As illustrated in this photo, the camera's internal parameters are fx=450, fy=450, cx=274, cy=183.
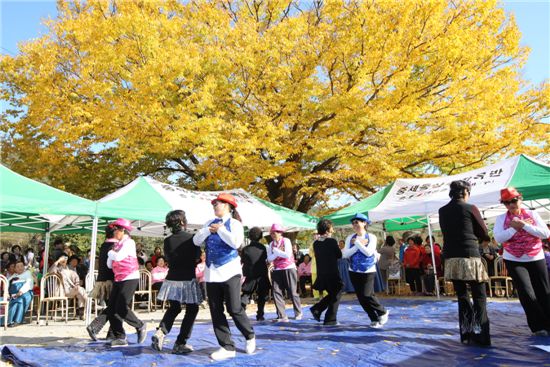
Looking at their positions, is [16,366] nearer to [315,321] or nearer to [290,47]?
[315,321]

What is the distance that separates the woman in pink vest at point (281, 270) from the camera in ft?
25.2

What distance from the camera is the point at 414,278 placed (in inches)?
498

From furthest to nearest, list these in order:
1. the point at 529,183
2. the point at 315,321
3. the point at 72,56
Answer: the point at 72,56, the point at 529,183, the point at 315,321

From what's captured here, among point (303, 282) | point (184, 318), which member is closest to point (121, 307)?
point (184, 318)

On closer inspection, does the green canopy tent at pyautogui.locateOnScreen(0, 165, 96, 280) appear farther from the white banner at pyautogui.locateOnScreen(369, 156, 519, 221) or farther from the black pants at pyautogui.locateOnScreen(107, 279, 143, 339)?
the white banner at pyautogui.locateOnScreen(369, 156, 519, 221)

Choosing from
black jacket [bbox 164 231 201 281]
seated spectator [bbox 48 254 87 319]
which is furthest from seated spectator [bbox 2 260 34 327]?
black jacket [bbox 164 231 201 281]

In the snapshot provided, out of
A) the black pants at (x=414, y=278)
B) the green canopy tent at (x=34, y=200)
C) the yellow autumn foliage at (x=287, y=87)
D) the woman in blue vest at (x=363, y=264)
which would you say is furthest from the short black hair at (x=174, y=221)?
the black pants at (x=414, y=278)

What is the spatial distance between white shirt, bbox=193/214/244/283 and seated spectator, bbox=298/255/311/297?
9.12 m

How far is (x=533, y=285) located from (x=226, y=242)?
345 cm

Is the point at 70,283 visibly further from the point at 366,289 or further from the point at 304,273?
the point at 304,273

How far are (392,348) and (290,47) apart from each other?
886 centimetres

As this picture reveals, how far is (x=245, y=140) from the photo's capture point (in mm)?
11211

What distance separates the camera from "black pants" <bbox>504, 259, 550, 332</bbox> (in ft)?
16.2

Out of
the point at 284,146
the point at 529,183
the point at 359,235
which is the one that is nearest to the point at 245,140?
the point at 284,146
